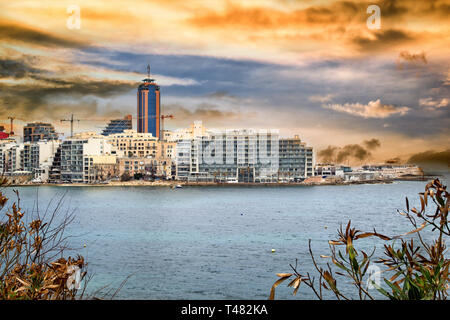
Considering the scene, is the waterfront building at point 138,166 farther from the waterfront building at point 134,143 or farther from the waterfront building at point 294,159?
the waterfront building at point 294,159

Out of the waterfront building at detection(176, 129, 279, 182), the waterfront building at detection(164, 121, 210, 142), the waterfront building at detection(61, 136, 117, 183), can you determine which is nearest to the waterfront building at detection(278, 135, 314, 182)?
the waterfront building at detection(176, 129, 279, 182)

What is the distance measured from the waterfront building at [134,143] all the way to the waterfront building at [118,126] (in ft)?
1.20

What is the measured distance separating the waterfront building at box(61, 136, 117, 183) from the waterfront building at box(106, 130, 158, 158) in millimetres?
994

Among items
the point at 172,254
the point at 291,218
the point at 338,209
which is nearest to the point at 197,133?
the point at 338,209

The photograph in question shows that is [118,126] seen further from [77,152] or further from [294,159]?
[294,159]

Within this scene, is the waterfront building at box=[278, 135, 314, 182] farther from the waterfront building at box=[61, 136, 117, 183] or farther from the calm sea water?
the calm sea water

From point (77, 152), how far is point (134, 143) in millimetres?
4789

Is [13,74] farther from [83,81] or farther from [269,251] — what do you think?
[83,81]

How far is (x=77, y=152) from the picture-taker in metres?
37.1

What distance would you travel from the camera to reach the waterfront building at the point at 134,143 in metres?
38.6

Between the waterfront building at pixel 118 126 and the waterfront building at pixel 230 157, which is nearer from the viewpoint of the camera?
the waterfront building at pixel 118 126

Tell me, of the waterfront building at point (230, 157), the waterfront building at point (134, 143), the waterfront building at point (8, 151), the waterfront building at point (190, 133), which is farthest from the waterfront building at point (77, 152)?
the waterfront building at point (8, 151)

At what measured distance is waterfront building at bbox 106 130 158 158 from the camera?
38.6m

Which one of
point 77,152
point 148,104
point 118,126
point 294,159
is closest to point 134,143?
point 118,126
